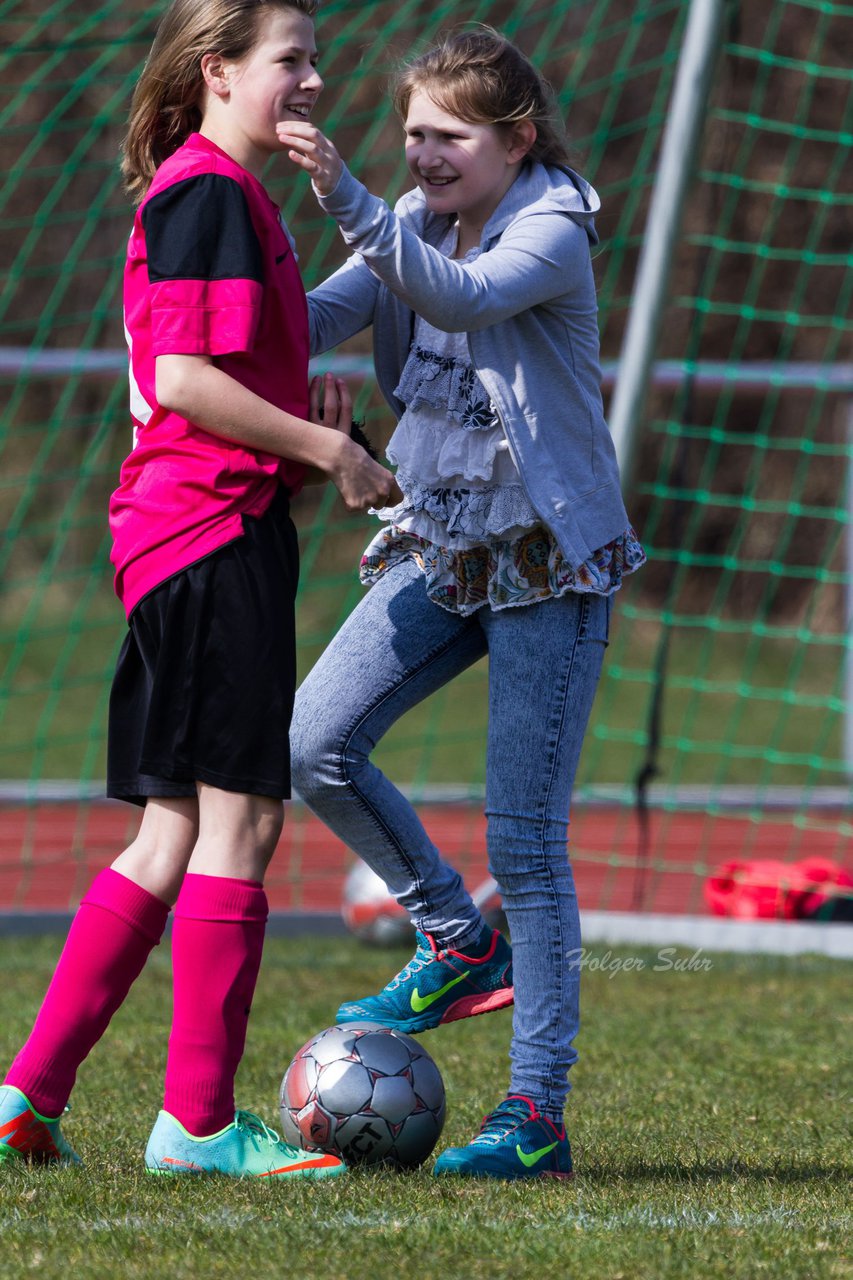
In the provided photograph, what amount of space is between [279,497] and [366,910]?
3.07 meters

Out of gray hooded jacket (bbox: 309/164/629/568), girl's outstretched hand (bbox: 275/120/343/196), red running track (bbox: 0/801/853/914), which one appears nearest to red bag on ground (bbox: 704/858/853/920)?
red running track (bbox: 0/801/853/914)

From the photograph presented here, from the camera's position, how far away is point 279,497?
2986 millimetres

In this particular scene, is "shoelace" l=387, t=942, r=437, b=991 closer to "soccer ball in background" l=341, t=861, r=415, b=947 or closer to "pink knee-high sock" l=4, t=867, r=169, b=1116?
"pink knee-high sock" l=4, t=867, r=169, b=1116

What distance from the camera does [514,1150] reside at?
9.73 ft

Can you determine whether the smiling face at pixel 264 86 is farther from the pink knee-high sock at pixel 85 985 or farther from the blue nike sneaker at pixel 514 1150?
the blue nike sneaker at pixel 514 1150

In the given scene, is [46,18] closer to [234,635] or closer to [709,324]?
[234,635]

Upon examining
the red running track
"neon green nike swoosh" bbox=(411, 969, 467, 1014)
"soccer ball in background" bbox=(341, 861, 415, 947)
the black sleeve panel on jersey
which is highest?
the black sleeve panel on jersey

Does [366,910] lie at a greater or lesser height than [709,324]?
lesser

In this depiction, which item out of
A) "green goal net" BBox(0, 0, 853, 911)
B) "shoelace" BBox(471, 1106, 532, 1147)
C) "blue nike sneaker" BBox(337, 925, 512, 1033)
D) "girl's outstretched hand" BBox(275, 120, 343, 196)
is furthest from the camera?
"green goal net" BBox(0, 0, 853, 911)

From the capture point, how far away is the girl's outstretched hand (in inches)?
110

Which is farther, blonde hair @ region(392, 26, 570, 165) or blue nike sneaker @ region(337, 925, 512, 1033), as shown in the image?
blue nike sneaker @ region(337, 925, 512, 1033)

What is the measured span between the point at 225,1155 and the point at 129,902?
0.43 meters

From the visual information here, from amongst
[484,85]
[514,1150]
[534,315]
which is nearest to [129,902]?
[514,1150]

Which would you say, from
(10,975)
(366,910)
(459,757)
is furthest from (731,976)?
(459,757)
